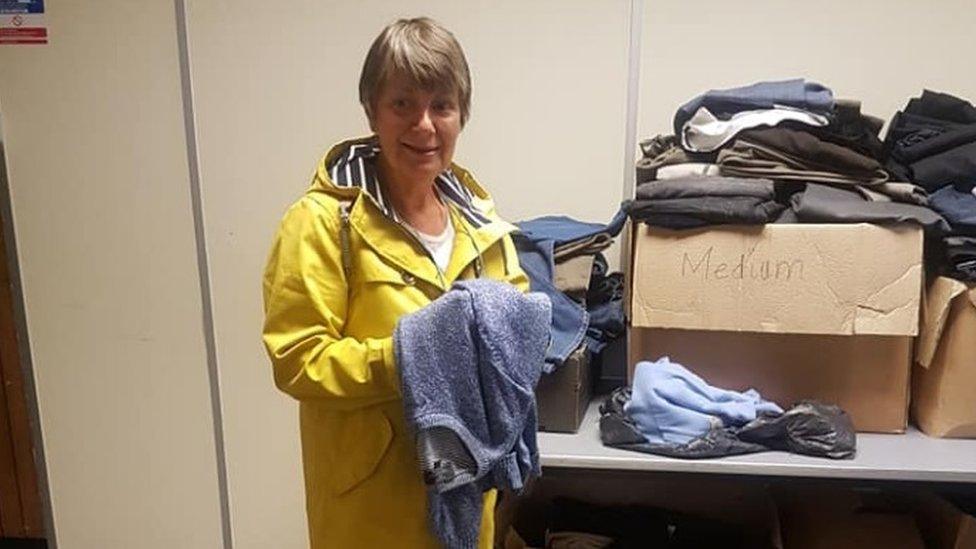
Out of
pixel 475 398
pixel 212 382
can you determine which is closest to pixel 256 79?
pixel 212 382

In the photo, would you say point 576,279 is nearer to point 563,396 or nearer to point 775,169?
point 563,396

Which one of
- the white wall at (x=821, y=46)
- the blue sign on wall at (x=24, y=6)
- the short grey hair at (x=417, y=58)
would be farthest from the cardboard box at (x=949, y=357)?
the blue sign on wall at (x=24, y=6)

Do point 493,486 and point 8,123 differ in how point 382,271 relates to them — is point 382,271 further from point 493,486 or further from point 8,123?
point 8,123

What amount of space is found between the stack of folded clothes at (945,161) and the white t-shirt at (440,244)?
2.74 ft

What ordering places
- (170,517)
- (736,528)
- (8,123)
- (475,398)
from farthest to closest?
(170,517)
(8,123)
(736,528)
(475,398)

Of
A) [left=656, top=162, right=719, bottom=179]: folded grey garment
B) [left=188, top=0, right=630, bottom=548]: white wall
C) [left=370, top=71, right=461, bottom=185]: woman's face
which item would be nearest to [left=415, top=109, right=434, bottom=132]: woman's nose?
[left=370, top=71, right=461, bottom=185]: woman's face

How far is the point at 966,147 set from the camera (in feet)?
4.27

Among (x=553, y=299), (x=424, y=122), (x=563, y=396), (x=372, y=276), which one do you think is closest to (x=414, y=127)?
(x=424, y=122)

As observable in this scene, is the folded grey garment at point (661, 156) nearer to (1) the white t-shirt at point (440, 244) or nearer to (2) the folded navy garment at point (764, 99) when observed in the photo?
(2) the folded navy garment at point (764, 99)

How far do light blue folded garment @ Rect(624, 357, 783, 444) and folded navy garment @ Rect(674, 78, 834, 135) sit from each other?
0.50m

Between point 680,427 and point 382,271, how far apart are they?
586 mm

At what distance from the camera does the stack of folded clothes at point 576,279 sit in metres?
1.40

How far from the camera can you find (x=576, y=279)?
1.42 meters

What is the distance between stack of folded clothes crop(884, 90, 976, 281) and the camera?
4.04 ft
